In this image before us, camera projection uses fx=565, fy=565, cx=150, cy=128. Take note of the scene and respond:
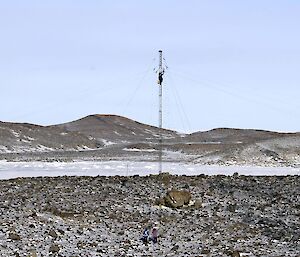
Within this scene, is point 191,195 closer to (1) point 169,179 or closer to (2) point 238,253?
(1) point 169,179

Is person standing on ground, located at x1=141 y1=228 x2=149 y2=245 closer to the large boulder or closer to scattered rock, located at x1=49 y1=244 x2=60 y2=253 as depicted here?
scattered rock, located at x1=49 y1=244 x2=60 y2=253

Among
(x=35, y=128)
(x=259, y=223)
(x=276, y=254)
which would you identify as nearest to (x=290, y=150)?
(x=259, y=223)

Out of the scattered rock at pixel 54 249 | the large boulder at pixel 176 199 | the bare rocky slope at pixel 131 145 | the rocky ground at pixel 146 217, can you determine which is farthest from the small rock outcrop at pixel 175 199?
the bare rocky slope at pixel 131 145

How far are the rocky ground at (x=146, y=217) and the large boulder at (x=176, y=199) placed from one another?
31cm

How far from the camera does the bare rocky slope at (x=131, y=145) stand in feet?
229

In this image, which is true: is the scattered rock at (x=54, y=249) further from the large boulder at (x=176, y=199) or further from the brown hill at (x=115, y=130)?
the brown hill at (x=115, y=130)

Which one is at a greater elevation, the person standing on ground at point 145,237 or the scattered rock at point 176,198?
the scattered rock at point 176,198

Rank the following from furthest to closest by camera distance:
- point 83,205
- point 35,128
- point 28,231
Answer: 1. point 35,128
2. point 83,205
3. point 28,231

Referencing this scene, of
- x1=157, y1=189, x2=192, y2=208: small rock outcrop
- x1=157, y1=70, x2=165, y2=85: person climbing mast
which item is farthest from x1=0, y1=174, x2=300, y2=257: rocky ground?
x1=157, y1=70, x2=165, y2=85: person climbing mast

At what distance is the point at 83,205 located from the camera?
2905 cm

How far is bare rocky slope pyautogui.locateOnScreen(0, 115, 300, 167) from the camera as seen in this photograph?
69.7m

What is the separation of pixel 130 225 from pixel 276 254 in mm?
7397

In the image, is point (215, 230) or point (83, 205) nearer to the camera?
point (215, 230)

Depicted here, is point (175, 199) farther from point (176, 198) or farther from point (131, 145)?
point (131, 145)
